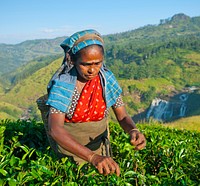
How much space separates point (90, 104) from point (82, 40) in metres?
0.61

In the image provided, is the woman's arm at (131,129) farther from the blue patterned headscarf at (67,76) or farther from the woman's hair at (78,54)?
the woman's hair at (78,54)

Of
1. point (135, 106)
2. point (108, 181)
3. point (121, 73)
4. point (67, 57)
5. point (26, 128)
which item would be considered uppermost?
point (67, 57)

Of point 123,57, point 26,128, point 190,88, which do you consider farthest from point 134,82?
point 26,128

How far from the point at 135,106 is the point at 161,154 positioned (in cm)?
11462

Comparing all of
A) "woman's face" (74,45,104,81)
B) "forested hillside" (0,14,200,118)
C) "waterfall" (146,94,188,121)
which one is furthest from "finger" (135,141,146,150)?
"waterfall" (146,94,188,121)

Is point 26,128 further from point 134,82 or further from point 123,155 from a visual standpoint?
point 134,82

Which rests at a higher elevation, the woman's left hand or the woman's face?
the woman's face

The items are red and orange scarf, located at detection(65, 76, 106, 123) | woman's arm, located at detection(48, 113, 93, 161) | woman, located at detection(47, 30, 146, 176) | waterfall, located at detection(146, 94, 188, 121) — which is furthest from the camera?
waterfall, located at detection(146, 94, 188, 121)

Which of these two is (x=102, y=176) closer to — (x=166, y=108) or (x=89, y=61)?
(x=89, y=61)

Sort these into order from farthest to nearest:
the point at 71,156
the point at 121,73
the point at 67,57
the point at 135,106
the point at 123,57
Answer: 1. the point at 123,57
2. the point at 121,73
3. the point at 135,106
4. the point at 71,156
5. the point at 67,57

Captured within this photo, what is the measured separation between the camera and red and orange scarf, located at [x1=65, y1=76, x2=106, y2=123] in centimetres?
288

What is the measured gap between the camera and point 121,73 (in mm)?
137625

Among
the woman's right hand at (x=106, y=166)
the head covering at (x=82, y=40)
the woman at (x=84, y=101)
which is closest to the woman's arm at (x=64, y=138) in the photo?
the woman at (x=84, y=101)

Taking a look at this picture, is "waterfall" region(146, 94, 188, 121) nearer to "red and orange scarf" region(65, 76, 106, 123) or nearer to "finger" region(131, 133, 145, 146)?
"red and orange scarf" region(65, 76, 106, 123)
